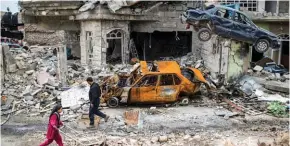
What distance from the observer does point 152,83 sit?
13.0m

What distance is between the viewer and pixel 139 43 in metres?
23.9

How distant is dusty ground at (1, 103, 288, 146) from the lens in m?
10.1

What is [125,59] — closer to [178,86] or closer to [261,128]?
[178,86]

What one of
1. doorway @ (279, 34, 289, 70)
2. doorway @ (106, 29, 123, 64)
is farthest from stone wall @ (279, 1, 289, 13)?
doorway @ (106, 29, 123, 64)

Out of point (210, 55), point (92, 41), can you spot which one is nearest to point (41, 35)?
point (92, 41)

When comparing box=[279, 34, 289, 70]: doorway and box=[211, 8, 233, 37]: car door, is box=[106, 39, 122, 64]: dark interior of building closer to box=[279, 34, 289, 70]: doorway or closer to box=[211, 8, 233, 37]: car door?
box=[211, 8, 233, 37]: car door

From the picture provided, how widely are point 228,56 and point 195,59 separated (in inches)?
157

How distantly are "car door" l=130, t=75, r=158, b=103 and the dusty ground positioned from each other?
0.43 m

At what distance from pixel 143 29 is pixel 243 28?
7.86 metres

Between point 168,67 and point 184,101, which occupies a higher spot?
point 168,67

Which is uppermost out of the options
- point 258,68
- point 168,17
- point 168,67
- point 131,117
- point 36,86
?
point 168,17

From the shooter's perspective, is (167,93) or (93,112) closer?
(93,112)

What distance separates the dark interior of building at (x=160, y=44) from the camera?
23163mm

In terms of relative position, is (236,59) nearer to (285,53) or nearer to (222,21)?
(222,21)
